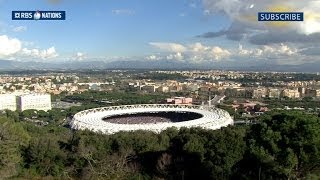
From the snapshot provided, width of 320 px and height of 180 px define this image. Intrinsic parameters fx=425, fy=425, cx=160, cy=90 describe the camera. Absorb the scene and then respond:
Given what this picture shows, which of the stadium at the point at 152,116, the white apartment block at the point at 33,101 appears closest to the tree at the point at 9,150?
the stadium at the point at 152,116

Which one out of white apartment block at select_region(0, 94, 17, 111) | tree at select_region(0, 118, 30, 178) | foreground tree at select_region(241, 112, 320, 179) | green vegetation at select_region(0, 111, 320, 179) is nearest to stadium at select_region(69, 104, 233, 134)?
green vegetation at select_region(0, 111, 320, 179)

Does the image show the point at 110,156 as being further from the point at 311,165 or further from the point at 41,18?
the point at 311,165

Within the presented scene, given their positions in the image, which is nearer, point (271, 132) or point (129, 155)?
point (271, 132)

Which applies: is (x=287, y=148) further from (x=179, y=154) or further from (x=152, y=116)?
(x=152, y=116)

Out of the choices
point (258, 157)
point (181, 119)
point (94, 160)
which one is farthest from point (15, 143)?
point (181, 119)

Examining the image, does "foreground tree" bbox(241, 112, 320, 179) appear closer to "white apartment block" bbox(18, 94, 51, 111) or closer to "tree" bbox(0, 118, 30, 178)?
"tree" bbox(0, 118, 30, 178)

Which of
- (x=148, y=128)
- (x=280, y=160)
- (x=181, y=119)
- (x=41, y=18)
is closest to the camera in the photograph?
(x=280, y=160)
